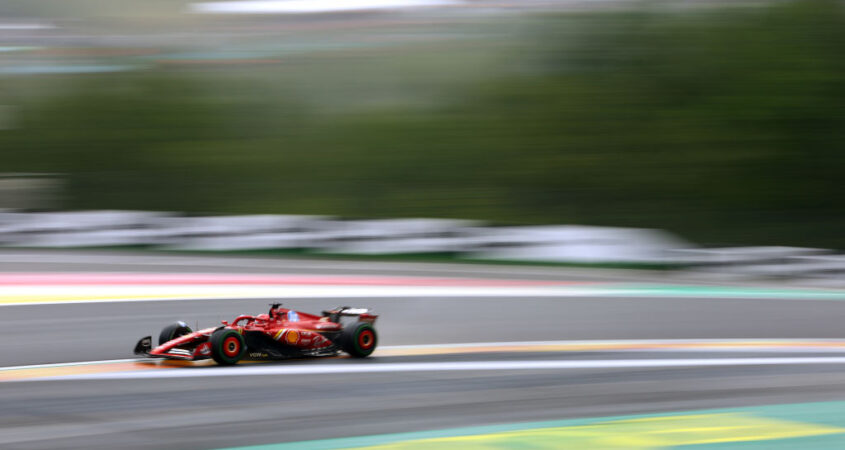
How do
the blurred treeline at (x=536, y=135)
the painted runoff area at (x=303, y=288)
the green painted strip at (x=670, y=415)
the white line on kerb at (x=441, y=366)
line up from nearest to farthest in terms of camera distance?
the green painted strip at (x=670, y=415) < the white line on kerb at (x=441, y=366) < the painted runoff area at (x=303, y=288) < the blurred treeline at (x=536, y=135)

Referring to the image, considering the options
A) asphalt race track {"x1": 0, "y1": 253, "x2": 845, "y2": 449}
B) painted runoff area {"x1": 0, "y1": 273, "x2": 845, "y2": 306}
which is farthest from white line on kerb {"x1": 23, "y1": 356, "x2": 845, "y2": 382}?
painted runoff area {"x1": 0, "y1": 273, "x2": 845, "y2": 306}

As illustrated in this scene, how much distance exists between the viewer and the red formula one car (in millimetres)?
7160

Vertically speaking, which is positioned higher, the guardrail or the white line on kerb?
the guardrail

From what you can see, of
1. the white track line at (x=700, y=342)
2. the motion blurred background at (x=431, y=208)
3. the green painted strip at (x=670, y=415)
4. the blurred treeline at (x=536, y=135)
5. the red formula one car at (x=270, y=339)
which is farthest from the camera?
the blurred treeline at (x=536, y=135)

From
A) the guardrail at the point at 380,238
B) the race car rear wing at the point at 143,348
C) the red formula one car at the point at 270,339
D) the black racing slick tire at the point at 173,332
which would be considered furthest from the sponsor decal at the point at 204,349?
the guardrail at the point at 380,238

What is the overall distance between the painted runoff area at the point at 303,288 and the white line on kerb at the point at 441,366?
3747 mm

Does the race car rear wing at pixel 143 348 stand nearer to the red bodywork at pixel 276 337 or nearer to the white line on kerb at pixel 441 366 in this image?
the red bodywork at pixel 276 337

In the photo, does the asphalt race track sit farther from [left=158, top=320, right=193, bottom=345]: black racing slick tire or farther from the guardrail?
the guardrail

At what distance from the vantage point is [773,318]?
10.8 meters

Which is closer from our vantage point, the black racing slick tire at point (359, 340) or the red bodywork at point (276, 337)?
the red bodywork at point (276, 337)

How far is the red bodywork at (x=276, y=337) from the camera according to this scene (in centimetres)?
718

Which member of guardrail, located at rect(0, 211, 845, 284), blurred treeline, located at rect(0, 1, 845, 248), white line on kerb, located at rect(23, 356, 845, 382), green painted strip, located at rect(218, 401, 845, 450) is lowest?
green painted strip, located at rect(218, 401, 845, 450)

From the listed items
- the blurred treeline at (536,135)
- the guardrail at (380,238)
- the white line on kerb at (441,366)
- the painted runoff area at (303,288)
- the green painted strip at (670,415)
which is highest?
the blurred treeline at (536,135)

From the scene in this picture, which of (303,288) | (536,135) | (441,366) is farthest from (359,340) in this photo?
(536,135)
